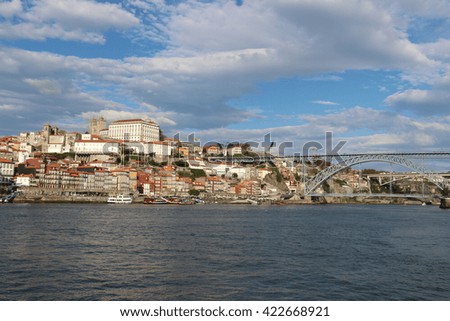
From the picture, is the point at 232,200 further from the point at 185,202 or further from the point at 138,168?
the point at 138,168

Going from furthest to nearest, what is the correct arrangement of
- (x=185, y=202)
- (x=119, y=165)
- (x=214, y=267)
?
(x=119, y=165) < (x=185, y=202) < (x=214, y=267)

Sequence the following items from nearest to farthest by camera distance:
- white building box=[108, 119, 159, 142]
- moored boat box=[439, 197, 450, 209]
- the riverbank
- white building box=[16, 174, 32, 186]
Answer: the riverbank < white building box=[16, 174, 32, 186] < moored boat box=[439, 197, 450, 209] < white building box=[108, 119, 159, 142]

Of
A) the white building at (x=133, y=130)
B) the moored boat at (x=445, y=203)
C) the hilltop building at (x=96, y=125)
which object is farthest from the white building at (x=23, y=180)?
the moored boat at (x=445, y=203)

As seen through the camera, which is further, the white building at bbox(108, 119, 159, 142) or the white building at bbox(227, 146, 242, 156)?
the white building at bbox(227, 146, 242, 156)

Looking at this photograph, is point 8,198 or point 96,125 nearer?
point 8,198

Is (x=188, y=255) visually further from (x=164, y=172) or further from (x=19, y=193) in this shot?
(x=164, y=172)

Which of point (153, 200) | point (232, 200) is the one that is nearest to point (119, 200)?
point (153, 200)

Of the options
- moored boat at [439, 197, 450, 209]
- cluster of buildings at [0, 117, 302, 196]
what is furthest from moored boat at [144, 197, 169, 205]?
moored boat at [439, 197, 450, 209]

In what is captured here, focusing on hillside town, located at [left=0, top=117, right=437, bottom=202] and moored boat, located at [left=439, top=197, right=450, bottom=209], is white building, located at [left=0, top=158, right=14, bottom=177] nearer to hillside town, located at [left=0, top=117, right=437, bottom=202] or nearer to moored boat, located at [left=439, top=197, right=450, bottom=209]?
Result: hillside town, located at [left=0, top=117, right=437, bottom=202]

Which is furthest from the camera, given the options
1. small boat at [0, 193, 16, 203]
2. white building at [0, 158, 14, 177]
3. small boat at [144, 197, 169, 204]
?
small boat at [144, 197, 169, 204]
